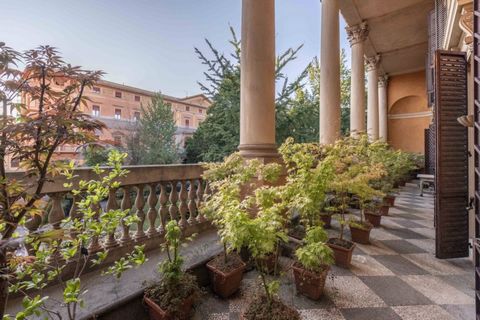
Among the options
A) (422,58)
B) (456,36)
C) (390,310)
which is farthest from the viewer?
(422,58)

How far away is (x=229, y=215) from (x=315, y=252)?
0.92m

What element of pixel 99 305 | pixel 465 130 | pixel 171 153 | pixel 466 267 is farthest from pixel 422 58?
pixel 99 305

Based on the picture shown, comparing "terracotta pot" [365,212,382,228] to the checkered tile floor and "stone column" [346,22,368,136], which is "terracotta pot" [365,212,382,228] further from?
"stone column" [346,22,368,136]

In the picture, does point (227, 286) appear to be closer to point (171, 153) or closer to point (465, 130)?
point (465, 130)

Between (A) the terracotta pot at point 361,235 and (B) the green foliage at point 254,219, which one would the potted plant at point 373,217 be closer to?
(A) the terracotta pot at point 361,235

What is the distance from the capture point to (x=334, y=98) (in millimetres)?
5855

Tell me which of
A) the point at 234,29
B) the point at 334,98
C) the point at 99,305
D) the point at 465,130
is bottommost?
the point at 99,305

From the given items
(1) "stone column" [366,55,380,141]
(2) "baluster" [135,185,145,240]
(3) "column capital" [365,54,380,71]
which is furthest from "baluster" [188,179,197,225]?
(3) "column capital" [365,54,380,71]

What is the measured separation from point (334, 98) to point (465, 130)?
2.96 meters

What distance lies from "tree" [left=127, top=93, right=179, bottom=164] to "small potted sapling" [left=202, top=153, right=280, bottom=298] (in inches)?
474

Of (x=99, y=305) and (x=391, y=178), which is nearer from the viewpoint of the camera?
(x=99, y=305)

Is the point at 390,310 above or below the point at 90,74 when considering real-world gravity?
below

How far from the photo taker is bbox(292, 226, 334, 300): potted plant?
6.89 ft

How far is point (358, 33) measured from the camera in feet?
26.5
